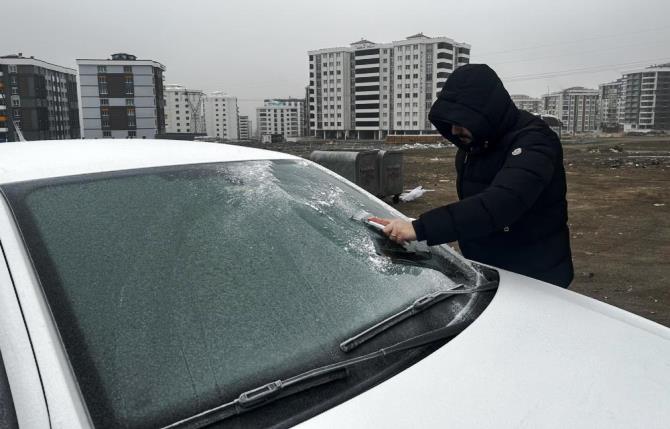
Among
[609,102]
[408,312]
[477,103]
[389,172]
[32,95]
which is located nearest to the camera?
[408,312]

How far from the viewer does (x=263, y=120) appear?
173125 mm

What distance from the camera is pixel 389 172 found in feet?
34.4

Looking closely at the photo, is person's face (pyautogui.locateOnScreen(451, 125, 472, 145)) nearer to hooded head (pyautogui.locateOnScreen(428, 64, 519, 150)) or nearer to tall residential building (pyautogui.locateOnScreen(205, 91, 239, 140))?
hooded head (pyautogui.locateOnScreen(428, 64, 519, 150))

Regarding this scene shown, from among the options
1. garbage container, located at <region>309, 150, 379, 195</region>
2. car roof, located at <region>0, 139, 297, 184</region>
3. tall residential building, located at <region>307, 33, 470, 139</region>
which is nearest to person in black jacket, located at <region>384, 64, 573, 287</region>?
car roof, located at <region>0, 139, 297, 184</region>

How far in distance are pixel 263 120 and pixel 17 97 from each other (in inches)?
4652

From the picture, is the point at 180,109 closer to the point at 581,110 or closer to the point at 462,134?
the point at 581,110

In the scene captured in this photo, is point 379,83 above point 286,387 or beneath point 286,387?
above

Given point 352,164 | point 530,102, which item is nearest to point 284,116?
point 530,102

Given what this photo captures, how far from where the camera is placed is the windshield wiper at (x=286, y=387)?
98 centimetres

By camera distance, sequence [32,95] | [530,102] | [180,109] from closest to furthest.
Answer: [32,95] → [180,109] → [530,102]

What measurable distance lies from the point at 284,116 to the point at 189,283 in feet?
573

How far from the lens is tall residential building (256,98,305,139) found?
170 meters

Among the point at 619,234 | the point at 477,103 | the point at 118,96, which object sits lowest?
the point at 619,234

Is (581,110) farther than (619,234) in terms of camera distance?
Yes
